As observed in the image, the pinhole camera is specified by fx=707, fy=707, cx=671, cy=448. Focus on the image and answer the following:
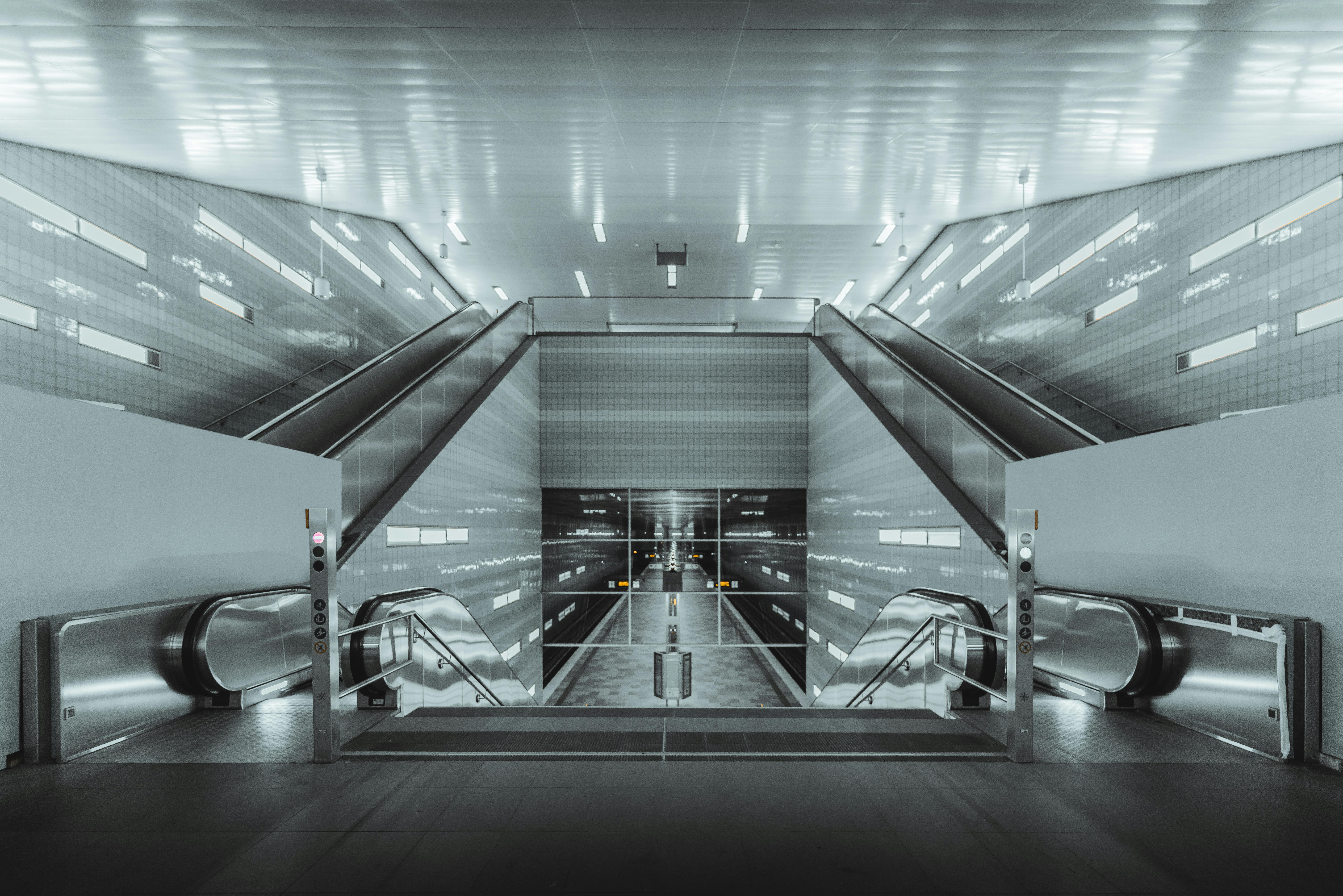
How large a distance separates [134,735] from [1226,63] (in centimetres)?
1020

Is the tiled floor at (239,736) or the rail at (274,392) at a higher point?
the rail at (274,392)

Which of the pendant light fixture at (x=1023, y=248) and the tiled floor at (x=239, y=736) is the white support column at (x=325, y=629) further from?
the pendant light fixture at (x=1023, y=248)

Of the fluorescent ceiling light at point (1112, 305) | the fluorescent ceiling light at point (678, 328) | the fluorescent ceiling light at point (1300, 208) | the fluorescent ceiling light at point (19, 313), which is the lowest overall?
the fluorescent ceiling light at point (19, 313)

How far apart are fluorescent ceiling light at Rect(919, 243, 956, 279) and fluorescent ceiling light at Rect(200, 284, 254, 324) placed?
1347 cm

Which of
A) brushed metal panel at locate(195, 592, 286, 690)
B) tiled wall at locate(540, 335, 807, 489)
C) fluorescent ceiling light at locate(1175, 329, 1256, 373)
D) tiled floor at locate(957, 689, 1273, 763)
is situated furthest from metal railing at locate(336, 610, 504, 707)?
fluorescent ceiling light at locate(1175, 329, 1256, 373)

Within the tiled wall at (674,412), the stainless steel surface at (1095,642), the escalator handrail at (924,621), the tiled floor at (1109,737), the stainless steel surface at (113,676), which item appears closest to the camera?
the stainless steel surface at (113,676)

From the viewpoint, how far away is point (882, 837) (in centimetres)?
332

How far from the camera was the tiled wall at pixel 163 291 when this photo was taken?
23.7 ft

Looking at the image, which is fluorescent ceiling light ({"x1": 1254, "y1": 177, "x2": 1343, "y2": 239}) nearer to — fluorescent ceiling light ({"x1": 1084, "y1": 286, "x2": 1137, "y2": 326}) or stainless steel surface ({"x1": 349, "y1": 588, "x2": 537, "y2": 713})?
fluorescent ceiling light ({"x1": 1084, "y1": 286, "x2": 1137, "y2": 326})

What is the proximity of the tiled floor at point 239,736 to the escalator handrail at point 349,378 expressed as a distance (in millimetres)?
2941

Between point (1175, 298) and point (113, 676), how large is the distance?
11541 millimetres

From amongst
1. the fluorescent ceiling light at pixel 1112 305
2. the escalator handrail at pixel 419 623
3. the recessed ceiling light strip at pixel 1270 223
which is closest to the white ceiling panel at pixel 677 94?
the recessed ceiling light strip at pixel 1270 223

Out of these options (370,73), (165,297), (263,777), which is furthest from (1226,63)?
(165,297)

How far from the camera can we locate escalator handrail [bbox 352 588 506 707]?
5.67m
